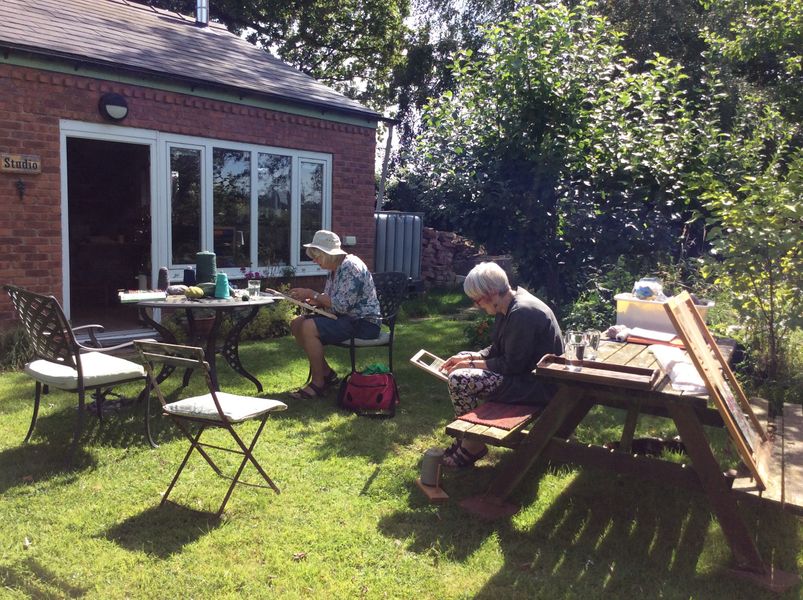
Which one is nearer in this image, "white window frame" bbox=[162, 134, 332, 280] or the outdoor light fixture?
the outdoor light fixture

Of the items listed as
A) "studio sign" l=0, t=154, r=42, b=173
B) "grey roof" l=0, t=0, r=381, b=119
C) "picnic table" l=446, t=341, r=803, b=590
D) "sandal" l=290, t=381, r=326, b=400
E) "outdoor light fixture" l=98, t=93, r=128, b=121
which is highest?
"grey roof" l=0, t=0, r=381, b=119

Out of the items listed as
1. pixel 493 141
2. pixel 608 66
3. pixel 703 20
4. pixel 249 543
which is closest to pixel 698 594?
pixel 249 543

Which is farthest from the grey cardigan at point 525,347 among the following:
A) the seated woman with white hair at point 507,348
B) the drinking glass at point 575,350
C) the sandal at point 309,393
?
the sandal at point 309,393

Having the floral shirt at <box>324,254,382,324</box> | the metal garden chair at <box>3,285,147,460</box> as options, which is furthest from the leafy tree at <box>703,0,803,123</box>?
the metal garden chair at <box>3,285,147,460</box>

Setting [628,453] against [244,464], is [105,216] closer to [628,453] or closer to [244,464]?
[244,464]

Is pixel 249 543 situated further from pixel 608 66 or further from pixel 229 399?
pixel 608 66

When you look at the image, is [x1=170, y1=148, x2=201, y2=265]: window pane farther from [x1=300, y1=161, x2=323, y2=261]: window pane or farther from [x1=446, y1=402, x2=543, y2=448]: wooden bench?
[x1=446, y1=402, x2=543, y2=448]: wooden bench

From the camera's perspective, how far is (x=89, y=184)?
422 inches

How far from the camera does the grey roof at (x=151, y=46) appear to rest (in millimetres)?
7145

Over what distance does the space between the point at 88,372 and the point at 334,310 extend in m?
2.10

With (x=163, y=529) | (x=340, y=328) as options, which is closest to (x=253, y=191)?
(x=340, y=328)

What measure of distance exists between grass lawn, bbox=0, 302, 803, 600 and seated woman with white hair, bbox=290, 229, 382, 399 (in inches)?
40.6

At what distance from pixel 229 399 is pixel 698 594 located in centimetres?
255

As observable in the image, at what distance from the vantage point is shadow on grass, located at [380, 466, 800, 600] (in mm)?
2889
